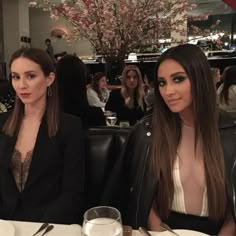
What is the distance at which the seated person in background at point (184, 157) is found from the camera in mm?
1539

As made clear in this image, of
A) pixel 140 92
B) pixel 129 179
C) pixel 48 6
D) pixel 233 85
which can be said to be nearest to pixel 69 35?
pixel 48 6

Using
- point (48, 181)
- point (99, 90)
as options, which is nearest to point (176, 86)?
point (48, 181)

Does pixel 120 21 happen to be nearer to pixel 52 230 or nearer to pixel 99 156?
pixel 99 156

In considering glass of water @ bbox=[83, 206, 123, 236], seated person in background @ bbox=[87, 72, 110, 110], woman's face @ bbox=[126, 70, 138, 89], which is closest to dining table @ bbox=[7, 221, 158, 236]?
glass of water @ bbox=[83, 206, 123, 236]

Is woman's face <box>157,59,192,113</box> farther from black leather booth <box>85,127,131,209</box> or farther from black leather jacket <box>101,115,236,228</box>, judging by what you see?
black leather booth <box>85,127,131,209</box>

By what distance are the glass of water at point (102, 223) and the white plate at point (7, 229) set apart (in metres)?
0.38

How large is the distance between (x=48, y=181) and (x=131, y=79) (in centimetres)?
262

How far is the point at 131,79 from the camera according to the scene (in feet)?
13.8

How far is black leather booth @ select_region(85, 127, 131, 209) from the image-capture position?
6.38ft

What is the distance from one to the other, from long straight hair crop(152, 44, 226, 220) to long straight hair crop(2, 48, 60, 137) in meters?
0.49

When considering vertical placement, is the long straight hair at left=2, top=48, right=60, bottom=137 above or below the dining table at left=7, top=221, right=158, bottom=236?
above

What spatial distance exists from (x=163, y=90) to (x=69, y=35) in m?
1.32

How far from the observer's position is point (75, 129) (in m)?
1.81

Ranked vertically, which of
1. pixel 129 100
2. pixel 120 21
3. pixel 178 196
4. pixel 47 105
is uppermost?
pixel 120 21
